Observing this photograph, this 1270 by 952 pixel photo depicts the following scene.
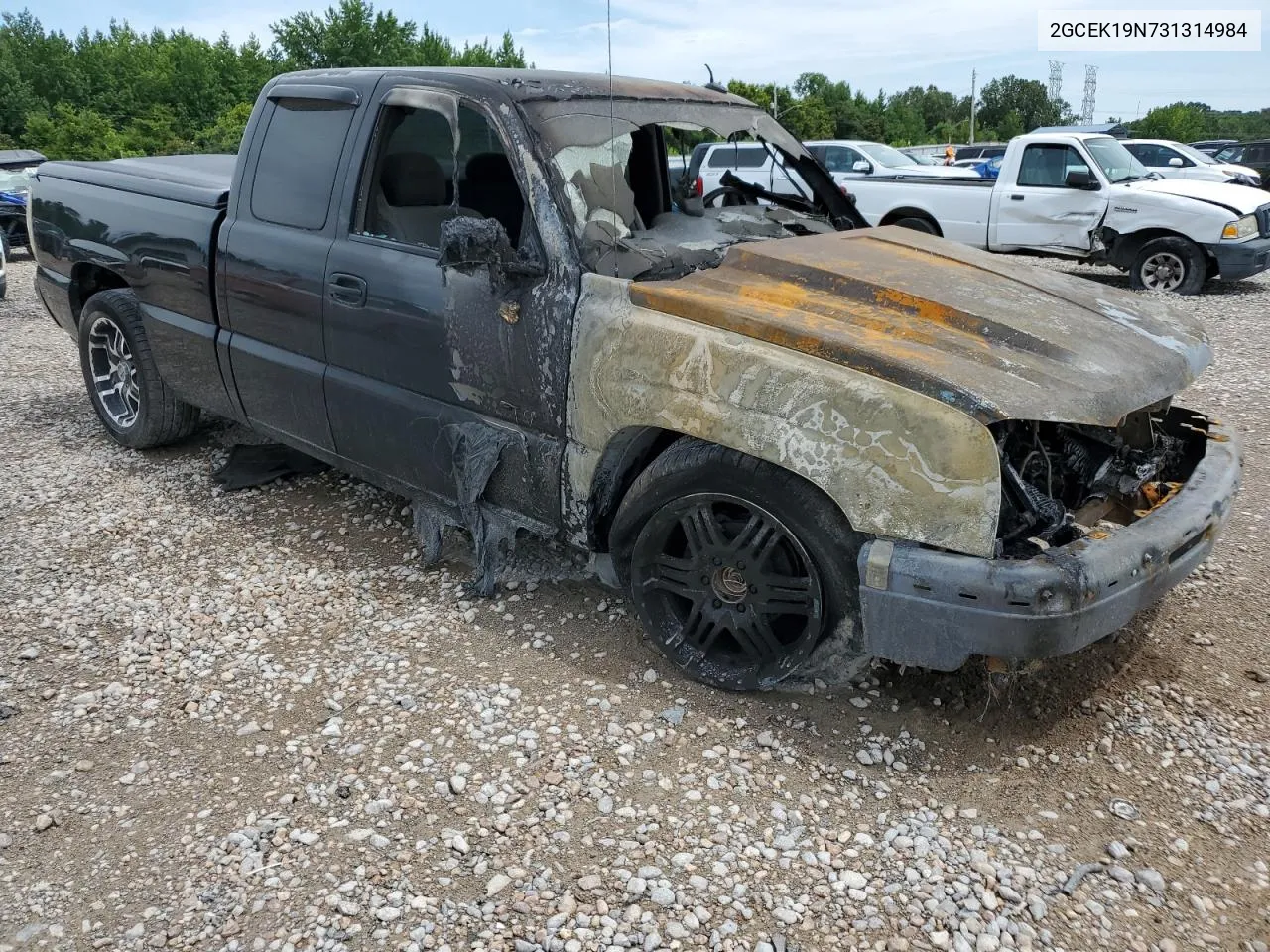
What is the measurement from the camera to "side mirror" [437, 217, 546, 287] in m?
3.19

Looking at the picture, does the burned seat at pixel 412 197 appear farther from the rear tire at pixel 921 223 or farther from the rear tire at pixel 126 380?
the rear tire at pixel 921 223

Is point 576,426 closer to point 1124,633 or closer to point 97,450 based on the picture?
point 1124,633

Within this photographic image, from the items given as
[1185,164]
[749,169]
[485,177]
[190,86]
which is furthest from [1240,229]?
[190,86]

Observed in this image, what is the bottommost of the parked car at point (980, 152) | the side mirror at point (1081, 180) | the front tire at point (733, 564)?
the front tire at point (733, 564)

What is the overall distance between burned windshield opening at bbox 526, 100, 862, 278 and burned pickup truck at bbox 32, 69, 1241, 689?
0.7 inches

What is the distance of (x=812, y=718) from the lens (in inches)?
124

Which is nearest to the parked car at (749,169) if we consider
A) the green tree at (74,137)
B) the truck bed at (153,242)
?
the truck bed at (153,242)

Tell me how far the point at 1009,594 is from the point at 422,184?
8.75 feet

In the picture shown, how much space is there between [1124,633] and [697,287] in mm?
1976

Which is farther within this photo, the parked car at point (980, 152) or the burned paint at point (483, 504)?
the parked car at point (980, 152)

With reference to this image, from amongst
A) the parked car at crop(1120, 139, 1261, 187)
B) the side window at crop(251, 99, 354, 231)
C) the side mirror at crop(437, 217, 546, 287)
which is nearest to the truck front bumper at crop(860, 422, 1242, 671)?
the side mirror at crop(437, 217, 546, 287)

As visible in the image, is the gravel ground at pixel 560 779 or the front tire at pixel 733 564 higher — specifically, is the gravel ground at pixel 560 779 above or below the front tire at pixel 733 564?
below

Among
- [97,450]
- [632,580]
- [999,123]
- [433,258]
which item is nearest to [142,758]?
[632,580]

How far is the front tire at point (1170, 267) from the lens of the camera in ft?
33.6
